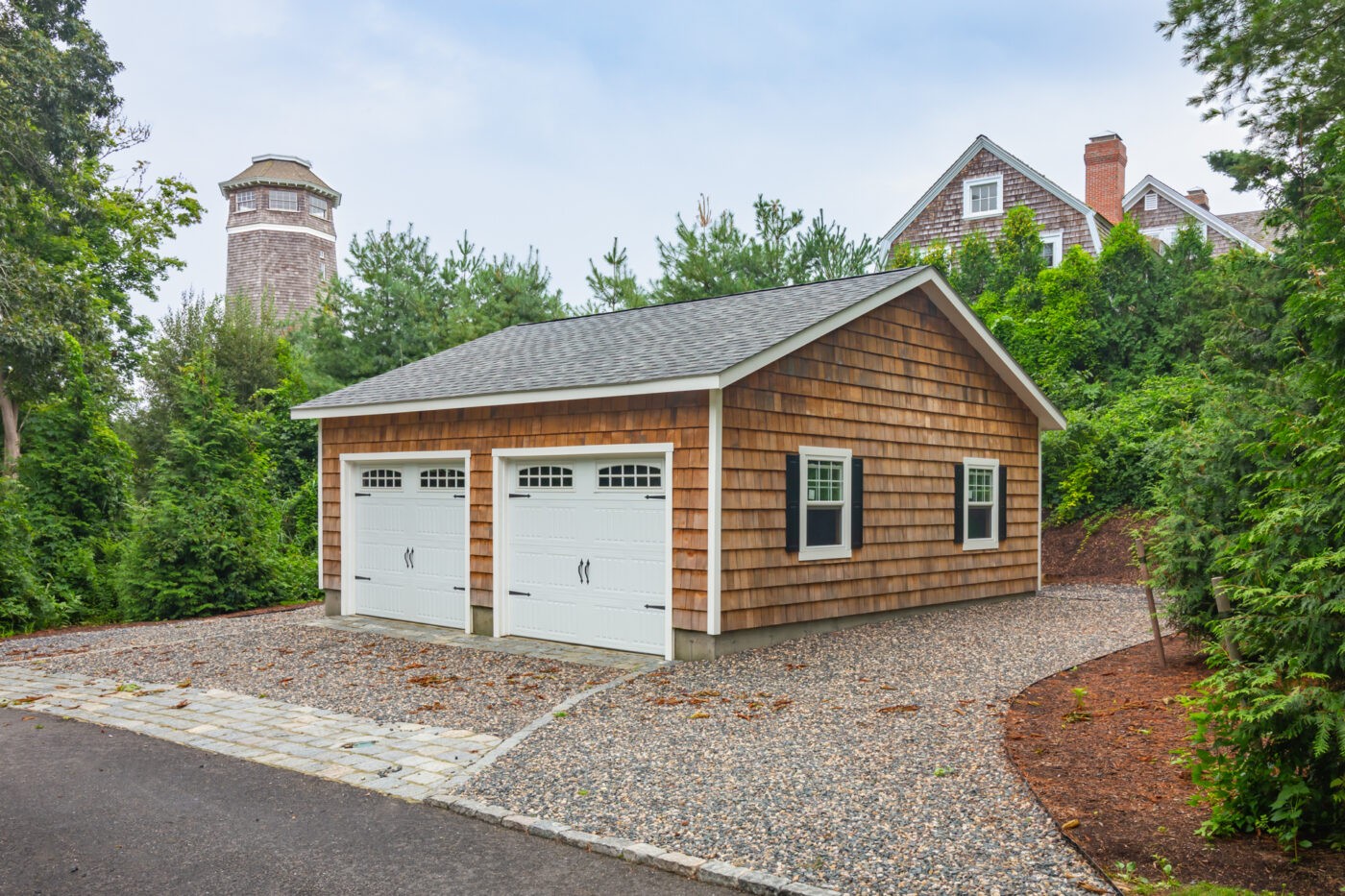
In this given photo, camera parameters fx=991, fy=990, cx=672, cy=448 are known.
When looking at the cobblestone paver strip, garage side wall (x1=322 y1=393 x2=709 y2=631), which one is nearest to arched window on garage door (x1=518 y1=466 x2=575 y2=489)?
garage side wall (x1=322 y1=393 x2=709 y2=631)

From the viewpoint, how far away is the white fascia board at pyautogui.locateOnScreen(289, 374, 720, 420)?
29.4 feet

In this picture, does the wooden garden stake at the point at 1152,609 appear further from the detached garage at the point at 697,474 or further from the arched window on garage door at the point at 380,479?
the arched window on garage door at the point at 380,479

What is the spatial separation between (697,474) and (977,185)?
20.4 m

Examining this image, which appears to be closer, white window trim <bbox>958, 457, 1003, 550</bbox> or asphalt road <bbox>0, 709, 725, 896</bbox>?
asphalt road <bbox>0, 709, 725, 896</bbox>

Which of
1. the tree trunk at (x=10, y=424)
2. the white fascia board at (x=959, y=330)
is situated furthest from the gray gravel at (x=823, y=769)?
the tree trunk at (x=10, y=424)

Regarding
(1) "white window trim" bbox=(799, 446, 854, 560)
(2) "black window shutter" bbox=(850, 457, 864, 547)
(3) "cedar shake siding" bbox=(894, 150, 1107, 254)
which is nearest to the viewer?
(1) "white window trim" bbox=(799, 446, 854, 560)

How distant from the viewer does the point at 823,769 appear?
5.71m

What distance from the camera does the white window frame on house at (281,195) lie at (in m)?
44.8

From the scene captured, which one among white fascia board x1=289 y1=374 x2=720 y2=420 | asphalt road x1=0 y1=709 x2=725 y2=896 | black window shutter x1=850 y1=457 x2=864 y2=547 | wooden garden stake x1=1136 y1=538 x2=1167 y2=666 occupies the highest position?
white fascia board x1=289 y1=374 x2=720 y2=420

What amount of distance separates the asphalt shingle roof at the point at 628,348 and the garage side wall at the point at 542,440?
0.31m

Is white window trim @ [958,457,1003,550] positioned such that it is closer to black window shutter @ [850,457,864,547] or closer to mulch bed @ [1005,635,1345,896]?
black window shutter @ [850,457,864,547]

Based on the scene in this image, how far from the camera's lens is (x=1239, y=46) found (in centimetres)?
859

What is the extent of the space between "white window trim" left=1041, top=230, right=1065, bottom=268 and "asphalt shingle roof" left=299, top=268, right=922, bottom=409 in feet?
48.7

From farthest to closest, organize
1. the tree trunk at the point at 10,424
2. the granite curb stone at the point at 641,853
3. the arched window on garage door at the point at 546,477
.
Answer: the tree trunk at the point at 10,424, the arched window on garage door at the point at 546,477, the granite curb stone at the point at 641,853
